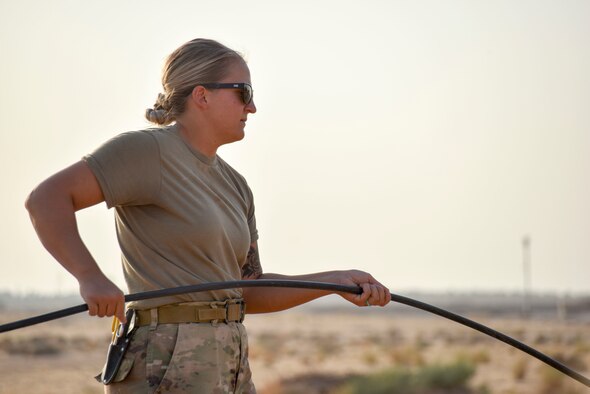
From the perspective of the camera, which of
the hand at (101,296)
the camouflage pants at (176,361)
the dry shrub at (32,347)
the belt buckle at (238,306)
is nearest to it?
the hand at (101,296)

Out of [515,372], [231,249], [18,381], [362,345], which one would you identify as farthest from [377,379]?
[362,345]

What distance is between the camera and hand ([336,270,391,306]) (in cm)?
471

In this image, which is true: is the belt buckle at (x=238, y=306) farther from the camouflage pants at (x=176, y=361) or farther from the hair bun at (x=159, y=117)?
the hair bun at (x=159, y=117)

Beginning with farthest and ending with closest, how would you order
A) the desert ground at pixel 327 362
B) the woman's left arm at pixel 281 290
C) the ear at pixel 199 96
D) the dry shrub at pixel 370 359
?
the dry shrub at pixel 370 359, the desert ground at pixel 327 362, the woman's left arm at pixel 281 290, the ear at pixel 199 96

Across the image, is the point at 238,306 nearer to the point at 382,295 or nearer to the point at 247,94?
the point at 382,295

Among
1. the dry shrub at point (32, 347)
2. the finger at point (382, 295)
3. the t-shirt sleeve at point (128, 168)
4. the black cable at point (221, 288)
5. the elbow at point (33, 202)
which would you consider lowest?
the dry shrub at point (32, 347)

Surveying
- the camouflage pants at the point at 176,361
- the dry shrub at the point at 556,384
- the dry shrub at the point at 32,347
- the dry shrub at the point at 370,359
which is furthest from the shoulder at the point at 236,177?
the dry shrub at the point at 32,347

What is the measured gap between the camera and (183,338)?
14.1 ft

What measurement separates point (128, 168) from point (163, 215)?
25cm

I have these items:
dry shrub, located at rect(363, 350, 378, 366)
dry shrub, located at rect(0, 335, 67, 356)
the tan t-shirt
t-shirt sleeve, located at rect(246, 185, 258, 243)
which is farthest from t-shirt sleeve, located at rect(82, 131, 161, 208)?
dry shrub, located at rect(0, 335, 67, 356)

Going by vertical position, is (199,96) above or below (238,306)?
above

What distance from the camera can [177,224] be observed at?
4320 mm

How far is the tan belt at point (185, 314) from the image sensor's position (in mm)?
4312

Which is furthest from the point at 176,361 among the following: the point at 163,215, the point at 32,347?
the point at 32,347
